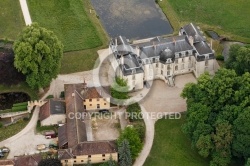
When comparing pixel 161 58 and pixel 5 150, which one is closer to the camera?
pixel 5 150

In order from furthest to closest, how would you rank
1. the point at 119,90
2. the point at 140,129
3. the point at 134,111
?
1. the point at 119,90
2. the point at 134,111
3. the point at 140,129

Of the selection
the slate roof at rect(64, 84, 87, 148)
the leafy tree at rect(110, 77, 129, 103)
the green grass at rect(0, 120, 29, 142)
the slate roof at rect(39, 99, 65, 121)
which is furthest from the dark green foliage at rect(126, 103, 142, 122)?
the green grass at rect(0, 120, 29, 142)

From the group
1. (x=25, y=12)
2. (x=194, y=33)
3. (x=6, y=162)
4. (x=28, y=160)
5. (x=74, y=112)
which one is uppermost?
(x=25, y=12)

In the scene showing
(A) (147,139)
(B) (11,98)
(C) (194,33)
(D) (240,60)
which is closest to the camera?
(A) (147,139)

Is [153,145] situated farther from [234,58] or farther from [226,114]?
[234,58]

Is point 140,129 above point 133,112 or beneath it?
beneath

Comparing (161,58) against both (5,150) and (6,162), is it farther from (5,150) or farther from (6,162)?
(6,162)

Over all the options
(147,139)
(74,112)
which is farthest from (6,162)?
(147,139)

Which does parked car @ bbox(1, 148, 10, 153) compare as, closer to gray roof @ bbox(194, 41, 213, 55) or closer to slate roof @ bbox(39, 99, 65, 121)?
slate roof @ bbox(39, 99, 65, 121)
